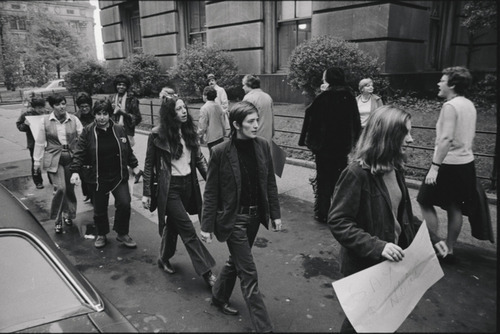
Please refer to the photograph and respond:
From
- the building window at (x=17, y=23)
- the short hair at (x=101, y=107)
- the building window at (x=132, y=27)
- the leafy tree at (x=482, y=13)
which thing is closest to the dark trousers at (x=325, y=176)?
the short hair at (x=101, y=107)

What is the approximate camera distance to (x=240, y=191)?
3.35 meters

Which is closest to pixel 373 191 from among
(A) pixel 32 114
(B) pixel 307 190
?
(B) pixel 307 190

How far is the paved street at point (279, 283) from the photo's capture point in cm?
355

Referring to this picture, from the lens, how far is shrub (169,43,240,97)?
14.2 m

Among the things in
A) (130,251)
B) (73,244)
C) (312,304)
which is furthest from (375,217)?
(73,244)

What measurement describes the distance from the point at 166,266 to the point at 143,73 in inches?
588

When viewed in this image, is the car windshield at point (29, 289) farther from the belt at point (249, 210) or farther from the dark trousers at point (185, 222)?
the dark trousers at point (185, 222)

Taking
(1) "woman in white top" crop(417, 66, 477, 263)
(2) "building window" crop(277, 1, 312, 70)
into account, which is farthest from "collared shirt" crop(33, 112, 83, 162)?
(2) "building window" crop(277, 1, 312, 70)

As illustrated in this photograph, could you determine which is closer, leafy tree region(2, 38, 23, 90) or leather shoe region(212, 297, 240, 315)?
leather shoe region(212, 297, 240, 315)

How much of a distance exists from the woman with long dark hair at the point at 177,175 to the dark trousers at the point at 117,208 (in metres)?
0.95

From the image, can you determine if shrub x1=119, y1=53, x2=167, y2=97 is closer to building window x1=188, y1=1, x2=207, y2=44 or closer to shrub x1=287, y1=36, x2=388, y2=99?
building window x1=188, y1=1, x2=207, y2=44

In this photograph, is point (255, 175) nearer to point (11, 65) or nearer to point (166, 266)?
point (166, 266)

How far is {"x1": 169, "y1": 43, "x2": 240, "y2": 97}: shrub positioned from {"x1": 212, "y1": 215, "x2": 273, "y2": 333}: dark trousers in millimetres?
11225

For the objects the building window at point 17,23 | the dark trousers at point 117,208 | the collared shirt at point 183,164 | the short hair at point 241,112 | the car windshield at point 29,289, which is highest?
the building window at point 17,23
